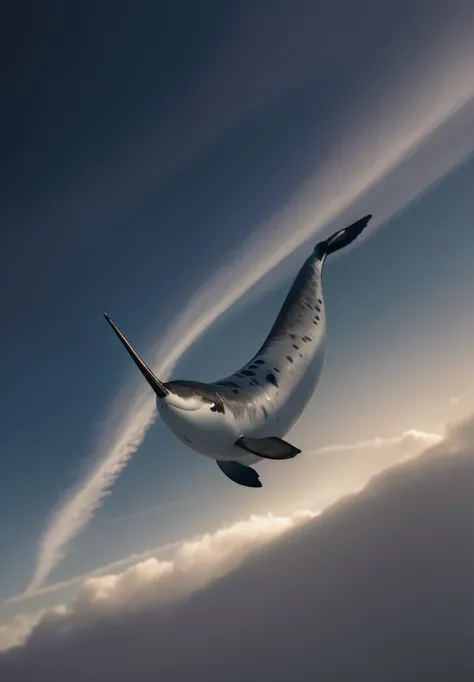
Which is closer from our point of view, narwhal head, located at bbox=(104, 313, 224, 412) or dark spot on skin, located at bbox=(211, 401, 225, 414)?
narwhal head, located at bbox=(104, 313, 224, 412)

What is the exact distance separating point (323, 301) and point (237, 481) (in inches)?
528

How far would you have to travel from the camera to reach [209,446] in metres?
13.5

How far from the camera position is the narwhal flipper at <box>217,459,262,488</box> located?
667 inches

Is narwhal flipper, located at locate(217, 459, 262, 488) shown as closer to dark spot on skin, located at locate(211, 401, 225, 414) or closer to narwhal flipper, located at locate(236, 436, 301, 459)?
narwhal flipper, located at locate(236, 436, 301, 459)

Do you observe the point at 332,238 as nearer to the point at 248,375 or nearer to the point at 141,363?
the point at 248,375

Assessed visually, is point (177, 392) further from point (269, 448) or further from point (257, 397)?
point (257, 397)

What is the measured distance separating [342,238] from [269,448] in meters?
24.7

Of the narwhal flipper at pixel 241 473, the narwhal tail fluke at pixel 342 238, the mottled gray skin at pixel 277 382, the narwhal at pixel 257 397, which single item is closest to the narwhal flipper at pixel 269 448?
the narwhal at pixel 257 397

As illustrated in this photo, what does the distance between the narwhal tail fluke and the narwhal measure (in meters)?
6.76

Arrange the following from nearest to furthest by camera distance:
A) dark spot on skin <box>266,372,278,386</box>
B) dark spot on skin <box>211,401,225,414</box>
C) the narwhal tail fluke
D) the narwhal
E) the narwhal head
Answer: the narwhal head < the narwhal < dark spot on skin <box>211,401,225,414</box> < dark spot on skin <box>266,372,278,386</box> < the narwhal tail fluke

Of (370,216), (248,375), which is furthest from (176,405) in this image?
(370,216)

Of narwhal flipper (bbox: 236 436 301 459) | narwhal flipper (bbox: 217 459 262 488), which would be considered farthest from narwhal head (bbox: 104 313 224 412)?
narwhal flipper (bbox: 217 459 262 488)

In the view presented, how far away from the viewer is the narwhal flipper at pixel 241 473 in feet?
55.6

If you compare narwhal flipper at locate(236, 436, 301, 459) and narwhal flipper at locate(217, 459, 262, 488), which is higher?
narwhal flipper at locate(217, 459, 262, 488)
